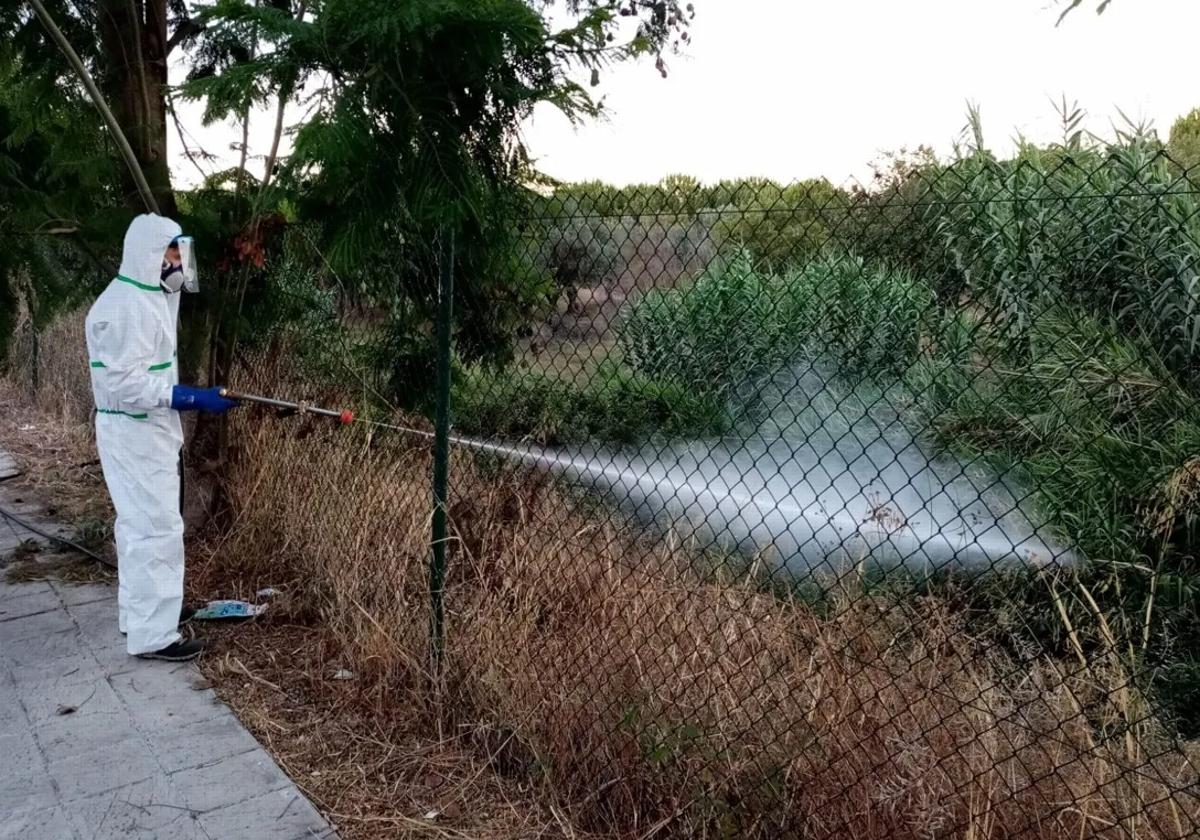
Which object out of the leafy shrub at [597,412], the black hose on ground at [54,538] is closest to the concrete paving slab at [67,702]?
the black hose on ground at [54,538]

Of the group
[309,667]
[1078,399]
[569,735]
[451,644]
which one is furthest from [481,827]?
[1078,399]

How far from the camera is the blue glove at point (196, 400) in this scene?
12.9 feet

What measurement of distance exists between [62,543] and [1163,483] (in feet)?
20.9

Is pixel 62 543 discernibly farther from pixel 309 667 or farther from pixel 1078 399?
pixel 1078 399

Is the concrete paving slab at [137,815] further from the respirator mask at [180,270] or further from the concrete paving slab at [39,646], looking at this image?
the respirator mask at [180,270]

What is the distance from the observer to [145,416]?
3.97 m

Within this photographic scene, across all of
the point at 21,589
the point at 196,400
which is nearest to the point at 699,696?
the point at 196,400

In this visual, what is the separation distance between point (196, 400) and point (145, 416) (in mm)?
233

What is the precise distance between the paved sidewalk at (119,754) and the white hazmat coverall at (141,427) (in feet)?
0.90

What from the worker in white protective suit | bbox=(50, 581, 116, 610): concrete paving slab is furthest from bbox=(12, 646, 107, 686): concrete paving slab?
bbox=(50, 581, 116, 610): concrete paving slab

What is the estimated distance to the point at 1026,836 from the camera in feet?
7.74

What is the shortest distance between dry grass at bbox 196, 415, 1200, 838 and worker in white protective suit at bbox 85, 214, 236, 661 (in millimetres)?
675

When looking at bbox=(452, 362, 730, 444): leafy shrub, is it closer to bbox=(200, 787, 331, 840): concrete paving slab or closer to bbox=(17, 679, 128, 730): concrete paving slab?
bbox=(17, 679, 128, 730): concrete paving slab

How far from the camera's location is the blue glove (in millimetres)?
3928
